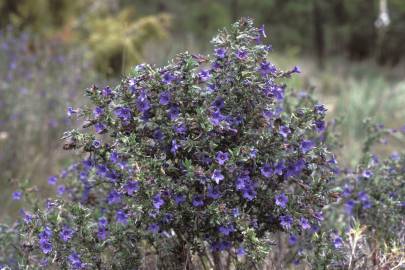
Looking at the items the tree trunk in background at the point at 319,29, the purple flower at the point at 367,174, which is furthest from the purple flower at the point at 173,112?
the tree trunk in background at the point at 319,29

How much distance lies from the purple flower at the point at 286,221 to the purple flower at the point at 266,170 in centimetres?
18

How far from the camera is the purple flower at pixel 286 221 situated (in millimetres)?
2432

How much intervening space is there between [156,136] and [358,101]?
5.62 metres

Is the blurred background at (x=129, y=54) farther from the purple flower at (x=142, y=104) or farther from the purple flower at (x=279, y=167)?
the purple flower at (x=279, y=167)

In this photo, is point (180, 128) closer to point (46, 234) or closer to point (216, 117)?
point (216, 117)

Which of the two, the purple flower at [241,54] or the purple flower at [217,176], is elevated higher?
the purple flower at [241,54]

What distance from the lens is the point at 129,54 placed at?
8.07 metres

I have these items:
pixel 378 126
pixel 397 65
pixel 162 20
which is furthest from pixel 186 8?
pixel 378 126

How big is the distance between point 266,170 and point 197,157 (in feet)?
0.97

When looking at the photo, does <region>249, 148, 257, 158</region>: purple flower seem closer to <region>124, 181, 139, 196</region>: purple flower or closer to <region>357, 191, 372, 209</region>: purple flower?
<region>124, 181, 139, 196</region>: purple flower

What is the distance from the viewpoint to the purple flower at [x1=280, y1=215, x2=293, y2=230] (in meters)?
2.43

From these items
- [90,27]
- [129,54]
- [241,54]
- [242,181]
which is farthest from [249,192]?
[90,27]

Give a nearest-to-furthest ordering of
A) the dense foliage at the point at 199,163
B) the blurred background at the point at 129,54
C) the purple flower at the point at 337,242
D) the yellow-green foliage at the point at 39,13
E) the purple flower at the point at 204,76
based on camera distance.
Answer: the dense foliage at the point at 199,163, the purple flower at the point at 204,76, the purple flower at the point at 337,242, the blurred background at the point at 129,54, the yellow-green foliage at the point at 39,13

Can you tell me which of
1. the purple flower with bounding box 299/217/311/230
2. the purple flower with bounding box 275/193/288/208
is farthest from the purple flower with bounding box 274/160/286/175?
the purple flower with bounding box 299/217/311/230
